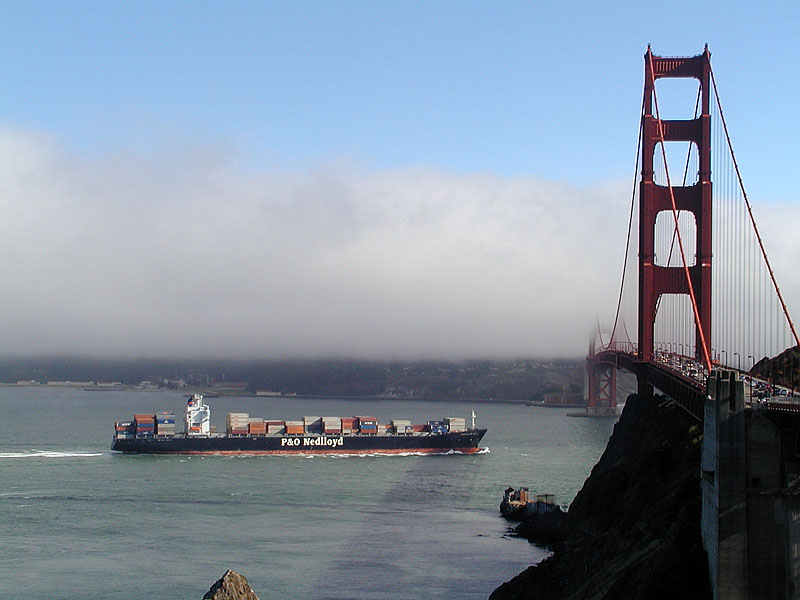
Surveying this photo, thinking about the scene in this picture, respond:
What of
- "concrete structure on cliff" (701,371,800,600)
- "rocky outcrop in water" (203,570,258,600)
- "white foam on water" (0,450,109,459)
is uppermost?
"concrete structure on cliff" (701,371,800,600)

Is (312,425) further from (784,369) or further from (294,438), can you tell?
(784,369)

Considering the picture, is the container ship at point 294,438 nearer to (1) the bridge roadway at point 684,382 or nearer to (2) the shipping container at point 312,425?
(2) the shipping container at point 312,425

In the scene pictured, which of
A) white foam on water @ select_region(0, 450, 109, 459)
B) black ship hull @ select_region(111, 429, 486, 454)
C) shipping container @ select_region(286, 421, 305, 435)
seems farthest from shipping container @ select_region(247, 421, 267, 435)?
white foam on water @ select_region(0, 450, 109, 459)

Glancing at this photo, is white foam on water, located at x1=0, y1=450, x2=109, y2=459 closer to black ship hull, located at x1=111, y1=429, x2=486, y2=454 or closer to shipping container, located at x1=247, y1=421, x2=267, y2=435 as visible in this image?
black ship hull, located at x1=111, y1=429, x2=486, y2=454

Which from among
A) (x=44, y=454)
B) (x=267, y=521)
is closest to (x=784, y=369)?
(x=267, y=521)

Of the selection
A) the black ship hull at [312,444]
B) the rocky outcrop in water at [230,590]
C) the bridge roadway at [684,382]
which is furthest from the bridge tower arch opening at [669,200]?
the black ship hull at [312,444]
